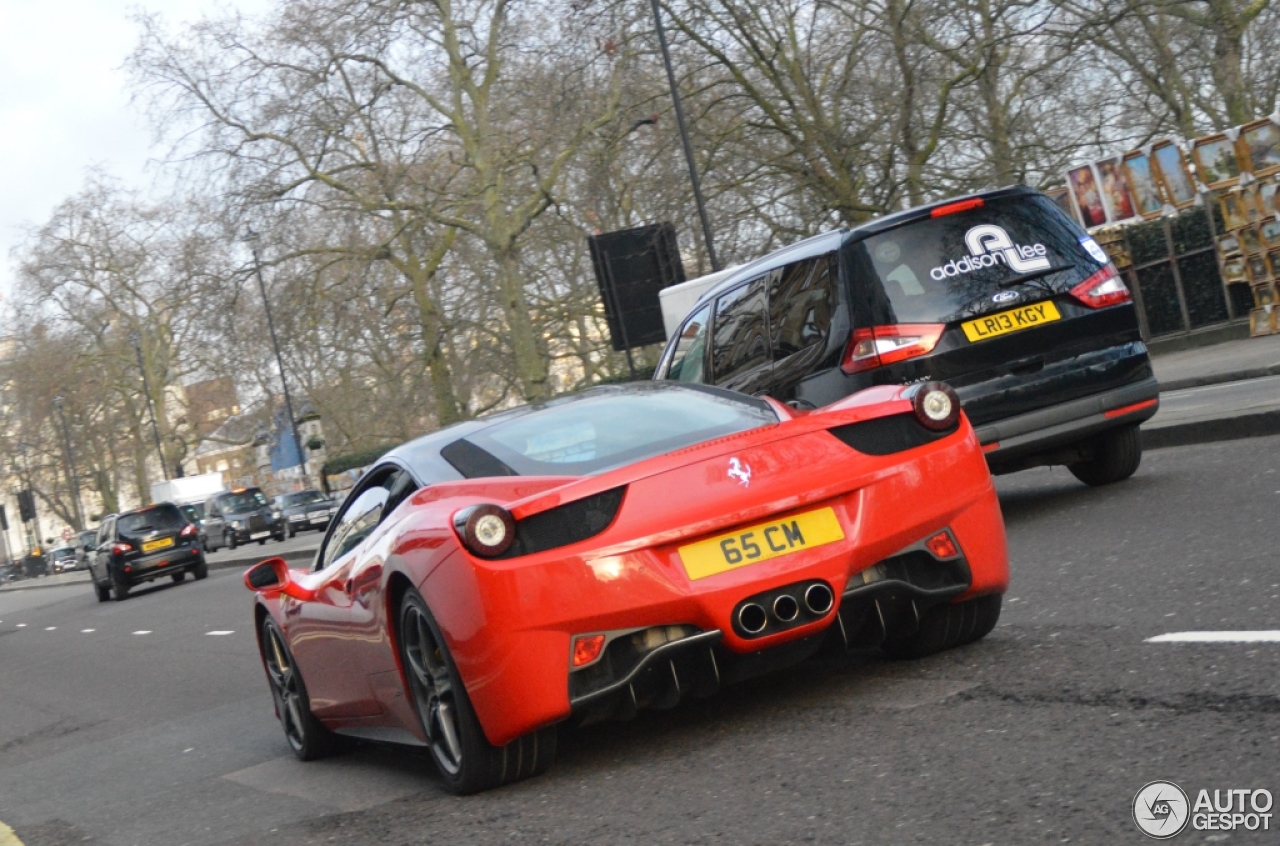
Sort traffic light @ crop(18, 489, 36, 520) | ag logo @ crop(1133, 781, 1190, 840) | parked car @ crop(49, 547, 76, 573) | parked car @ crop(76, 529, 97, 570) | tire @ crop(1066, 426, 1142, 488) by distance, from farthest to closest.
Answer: parked car @ crop(49, 547, 76, 573) → parked car @ crop(76, 529, 97, 570) → traffic light @ crop(18, 489, 36, 520) → tire @ crop(1066, 426, 1142, 488) → ag logo @ crop(1133, 781, 1190, 840)

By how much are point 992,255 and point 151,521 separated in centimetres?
2706

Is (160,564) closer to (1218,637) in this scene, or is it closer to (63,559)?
(1218,637)

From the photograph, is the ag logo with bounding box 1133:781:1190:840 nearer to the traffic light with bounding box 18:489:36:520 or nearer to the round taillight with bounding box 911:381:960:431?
the round taillight with bounding box 911:381:960:431

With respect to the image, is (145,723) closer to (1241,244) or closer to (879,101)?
(1241,244)

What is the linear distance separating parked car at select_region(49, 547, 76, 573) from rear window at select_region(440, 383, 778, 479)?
93.5 m

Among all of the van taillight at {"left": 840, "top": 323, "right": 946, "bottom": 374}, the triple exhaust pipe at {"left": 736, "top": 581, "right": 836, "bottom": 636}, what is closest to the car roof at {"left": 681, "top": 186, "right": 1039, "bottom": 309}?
the van taillight at {"left": 840, "top": 323, "right": 946, "bottom": 374}

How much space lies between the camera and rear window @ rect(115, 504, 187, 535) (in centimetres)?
3288

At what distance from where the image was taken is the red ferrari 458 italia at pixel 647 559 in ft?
15.9

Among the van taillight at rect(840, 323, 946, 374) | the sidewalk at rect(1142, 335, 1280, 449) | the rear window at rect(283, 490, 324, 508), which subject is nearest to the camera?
the van taillight at rect(840, 323, 946, 374)

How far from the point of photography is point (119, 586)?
32.2m

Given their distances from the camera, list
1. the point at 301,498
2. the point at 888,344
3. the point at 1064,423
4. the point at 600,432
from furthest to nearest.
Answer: the point at 301,498 → the point at 1064,423 → the point at 888,344 → the point at 600,432

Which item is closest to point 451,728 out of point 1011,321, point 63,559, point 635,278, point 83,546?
point 1011,321

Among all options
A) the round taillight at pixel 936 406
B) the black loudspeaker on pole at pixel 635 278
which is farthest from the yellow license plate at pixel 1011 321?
the black loudspeaker on pole at pixel 635 278

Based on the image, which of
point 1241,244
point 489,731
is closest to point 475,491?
point 489,731
